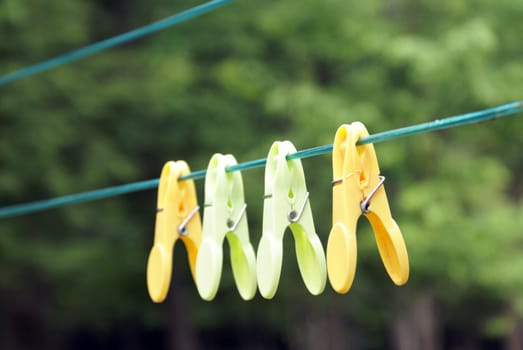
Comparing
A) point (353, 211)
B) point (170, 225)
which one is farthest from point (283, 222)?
point (170, 225)

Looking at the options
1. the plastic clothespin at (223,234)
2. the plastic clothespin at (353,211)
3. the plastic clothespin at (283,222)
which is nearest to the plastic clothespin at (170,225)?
the plastic clothespin at (223,234)

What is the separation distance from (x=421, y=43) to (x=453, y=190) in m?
1.52

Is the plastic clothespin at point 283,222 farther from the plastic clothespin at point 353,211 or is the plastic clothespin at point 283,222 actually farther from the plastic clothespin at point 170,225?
the plastic clothespin at point 170,225

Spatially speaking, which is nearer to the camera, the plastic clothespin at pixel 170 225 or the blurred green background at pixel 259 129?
the plastic clothespin at pixel 170 225

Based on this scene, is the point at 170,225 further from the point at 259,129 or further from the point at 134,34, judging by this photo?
the point at 259,129

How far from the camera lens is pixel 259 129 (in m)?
11.0

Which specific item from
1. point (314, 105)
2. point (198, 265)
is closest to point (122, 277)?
point (314, 105)

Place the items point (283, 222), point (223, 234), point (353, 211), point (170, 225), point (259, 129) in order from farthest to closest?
point (259, 129)
point (170, 225)
point (223, 234)
point (283, 222)
point (353, 211)

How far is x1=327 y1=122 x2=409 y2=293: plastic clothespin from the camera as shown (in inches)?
89.8

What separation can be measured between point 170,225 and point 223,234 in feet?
0.91

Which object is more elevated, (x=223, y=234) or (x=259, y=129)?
(x=259, y=129)

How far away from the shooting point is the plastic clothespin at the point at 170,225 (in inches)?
117

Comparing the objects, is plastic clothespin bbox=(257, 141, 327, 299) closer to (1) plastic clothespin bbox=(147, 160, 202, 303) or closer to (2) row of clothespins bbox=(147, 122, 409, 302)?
(2) row of clothespins bbox=(147, 122, 409, 302)

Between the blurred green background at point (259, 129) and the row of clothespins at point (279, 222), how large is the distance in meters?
5.18
